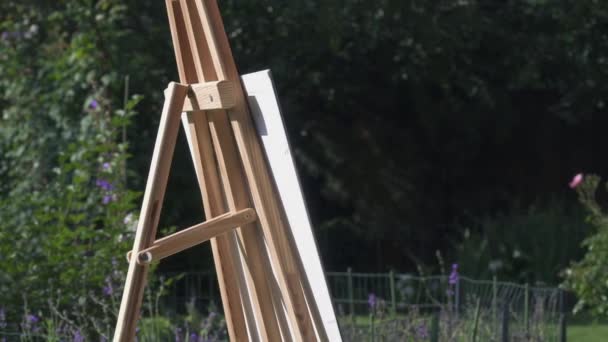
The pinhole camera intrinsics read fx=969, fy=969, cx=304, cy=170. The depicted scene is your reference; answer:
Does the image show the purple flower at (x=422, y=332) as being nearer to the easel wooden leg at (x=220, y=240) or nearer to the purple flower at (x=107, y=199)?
the easel wooden leg at (x=220, y=240)

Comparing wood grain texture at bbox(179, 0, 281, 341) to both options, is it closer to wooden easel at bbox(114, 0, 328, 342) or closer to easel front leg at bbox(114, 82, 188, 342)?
wooden easel at bbox(114, 0, 328, 342)

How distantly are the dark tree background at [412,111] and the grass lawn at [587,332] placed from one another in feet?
5.20

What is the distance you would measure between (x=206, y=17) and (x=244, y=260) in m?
0.77

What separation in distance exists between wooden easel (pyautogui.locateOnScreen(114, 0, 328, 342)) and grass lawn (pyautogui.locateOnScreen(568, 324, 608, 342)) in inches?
167

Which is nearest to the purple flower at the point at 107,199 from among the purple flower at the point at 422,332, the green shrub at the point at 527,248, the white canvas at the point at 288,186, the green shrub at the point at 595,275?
the purple flower at the point at 422,332

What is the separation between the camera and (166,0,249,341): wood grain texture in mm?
3118

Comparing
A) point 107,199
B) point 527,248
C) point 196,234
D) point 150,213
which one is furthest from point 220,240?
point 527,248

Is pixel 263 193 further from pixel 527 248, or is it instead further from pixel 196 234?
pixel 527 248

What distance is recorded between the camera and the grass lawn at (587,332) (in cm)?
680

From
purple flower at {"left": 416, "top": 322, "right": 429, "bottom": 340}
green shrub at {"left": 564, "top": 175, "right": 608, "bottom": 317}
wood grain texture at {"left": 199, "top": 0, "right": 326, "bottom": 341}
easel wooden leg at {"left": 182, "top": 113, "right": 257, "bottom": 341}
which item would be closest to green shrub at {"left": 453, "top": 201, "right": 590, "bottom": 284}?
green shrub at {"left": 564, "top": 175, "right": 608, "bottom": 317}

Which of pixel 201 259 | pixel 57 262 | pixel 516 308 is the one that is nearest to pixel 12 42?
pixel 201 259

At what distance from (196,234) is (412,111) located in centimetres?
872

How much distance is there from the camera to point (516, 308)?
5.68 m

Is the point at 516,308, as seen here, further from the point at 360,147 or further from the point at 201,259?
the point at 360,147
